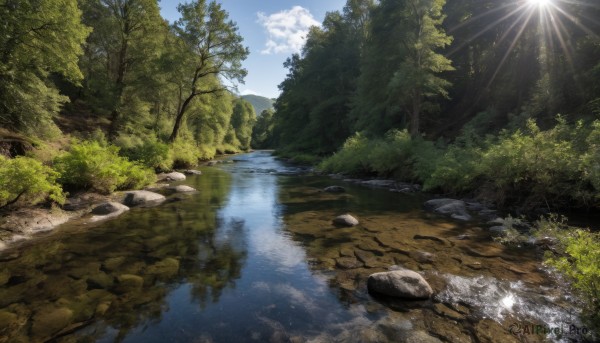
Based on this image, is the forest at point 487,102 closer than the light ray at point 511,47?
Yes

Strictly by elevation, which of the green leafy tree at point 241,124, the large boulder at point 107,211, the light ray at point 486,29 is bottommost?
the large boulder at point 107,211

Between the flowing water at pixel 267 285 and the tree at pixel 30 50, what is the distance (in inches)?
234

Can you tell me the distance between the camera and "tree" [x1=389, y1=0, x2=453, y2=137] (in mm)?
20469

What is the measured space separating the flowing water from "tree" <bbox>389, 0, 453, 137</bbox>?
514 inches

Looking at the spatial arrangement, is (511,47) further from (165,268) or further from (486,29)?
(165,268)

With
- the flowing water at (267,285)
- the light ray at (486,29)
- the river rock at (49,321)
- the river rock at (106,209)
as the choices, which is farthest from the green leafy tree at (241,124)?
the river rock at (49,321)

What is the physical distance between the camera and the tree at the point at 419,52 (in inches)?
806

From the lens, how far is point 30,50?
12.0 metres

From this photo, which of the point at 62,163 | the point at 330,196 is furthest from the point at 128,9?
the point at 330,196

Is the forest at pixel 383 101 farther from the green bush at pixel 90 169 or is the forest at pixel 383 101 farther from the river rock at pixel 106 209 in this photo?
the river rock at pixel 106 209

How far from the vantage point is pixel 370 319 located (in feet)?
15.6

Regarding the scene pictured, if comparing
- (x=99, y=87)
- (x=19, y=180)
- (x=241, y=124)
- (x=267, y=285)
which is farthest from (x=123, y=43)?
(x=241, y=124)

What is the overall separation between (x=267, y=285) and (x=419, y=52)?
792 inches

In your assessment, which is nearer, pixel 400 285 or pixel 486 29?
pixel 400 285
